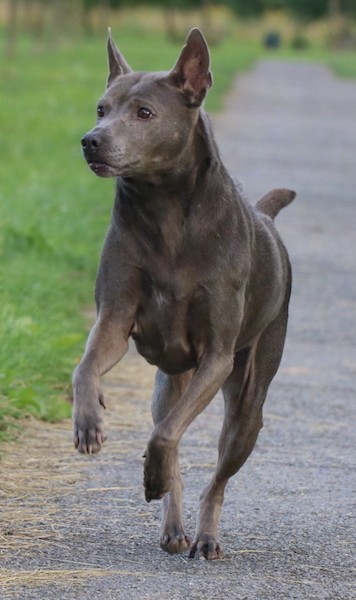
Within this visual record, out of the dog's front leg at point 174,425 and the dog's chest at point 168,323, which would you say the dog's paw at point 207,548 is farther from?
the dog's chest at point 168,323

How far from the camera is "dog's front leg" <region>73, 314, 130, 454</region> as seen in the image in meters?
4.81

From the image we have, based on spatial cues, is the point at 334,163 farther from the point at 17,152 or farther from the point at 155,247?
the point at 155,247

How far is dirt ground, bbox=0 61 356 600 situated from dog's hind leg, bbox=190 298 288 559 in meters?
0.17

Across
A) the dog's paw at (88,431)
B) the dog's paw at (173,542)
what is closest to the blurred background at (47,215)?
the dog's paw at (173,542)

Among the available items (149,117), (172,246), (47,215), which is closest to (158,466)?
(172,246)

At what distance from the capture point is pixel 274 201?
6273mm

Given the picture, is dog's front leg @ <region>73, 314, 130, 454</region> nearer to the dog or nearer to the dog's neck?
the dog

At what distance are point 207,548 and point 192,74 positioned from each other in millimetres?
1638

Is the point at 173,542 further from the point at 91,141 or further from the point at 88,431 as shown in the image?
the point at 91,141

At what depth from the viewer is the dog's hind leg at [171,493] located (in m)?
5.32

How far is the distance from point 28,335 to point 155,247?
129 inches

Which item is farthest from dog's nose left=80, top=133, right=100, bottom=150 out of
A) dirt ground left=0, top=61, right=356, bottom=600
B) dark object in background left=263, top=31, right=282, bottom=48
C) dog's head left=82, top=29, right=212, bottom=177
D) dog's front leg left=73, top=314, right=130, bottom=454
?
dark object in background left=263, top=31, right=282, bottom=48

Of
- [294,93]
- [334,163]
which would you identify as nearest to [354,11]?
[294,93]

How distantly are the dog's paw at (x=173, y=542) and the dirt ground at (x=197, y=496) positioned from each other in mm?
42
